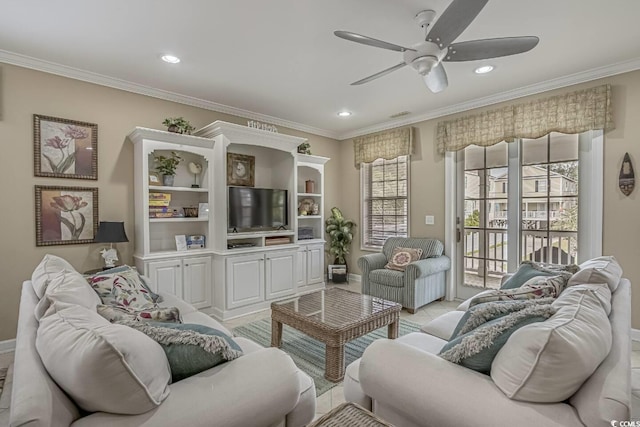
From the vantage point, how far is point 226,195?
381 cm

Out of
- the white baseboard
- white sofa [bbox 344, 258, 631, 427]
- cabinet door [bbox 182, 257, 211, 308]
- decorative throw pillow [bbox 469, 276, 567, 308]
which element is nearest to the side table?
white sofa [bbox 344, 258, 631, 427]

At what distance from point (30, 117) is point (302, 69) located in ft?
8.47

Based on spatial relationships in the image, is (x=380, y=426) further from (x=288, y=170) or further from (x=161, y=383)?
(x=288, y=170)

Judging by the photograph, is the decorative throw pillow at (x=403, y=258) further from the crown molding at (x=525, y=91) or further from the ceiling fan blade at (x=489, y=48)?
the ceiling fan blade at (x=489, y=48)

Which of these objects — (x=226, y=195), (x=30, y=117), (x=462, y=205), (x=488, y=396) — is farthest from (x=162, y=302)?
(x=462, y=205)

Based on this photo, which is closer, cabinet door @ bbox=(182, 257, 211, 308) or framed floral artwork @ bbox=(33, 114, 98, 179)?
framed floral artwork @ bbox=(33, 114, 98, 179)

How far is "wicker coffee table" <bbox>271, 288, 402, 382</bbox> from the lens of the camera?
234cm

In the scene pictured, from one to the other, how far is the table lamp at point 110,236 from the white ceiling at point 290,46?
1.52 meters

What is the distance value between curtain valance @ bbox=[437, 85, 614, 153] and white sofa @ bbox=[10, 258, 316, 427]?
370 centimetres

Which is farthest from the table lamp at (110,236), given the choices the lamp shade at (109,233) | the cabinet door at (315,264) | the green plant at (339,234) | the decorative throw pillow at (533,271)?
the decorative throw pillow at (533,271)

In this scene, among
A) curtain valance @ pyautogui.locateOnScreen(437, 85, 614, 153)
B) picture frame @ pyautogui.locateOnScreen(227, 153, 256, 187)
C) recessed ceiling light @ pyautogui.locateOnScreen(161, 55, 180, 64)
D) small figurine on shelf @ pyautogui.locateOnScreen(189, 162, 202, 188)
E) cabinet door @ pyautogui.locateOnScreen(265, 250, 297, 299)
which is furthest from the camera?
picture frame @ pyautogui.locateOnScreen(227, 153, 256, 187)

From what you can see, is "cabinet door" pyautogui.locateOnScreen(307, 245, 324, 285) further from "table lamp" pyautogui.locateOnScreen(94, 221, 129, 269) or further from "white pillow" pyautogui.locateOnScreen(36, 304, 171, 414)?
"white pillow" pyautogui.locateOnScreen(36, 304, 171, 414)

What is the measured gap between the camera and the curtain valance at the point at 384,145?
4.82 m

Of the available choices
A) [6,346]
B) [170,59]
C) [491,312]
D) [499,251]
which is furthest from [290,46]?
[6,346]
